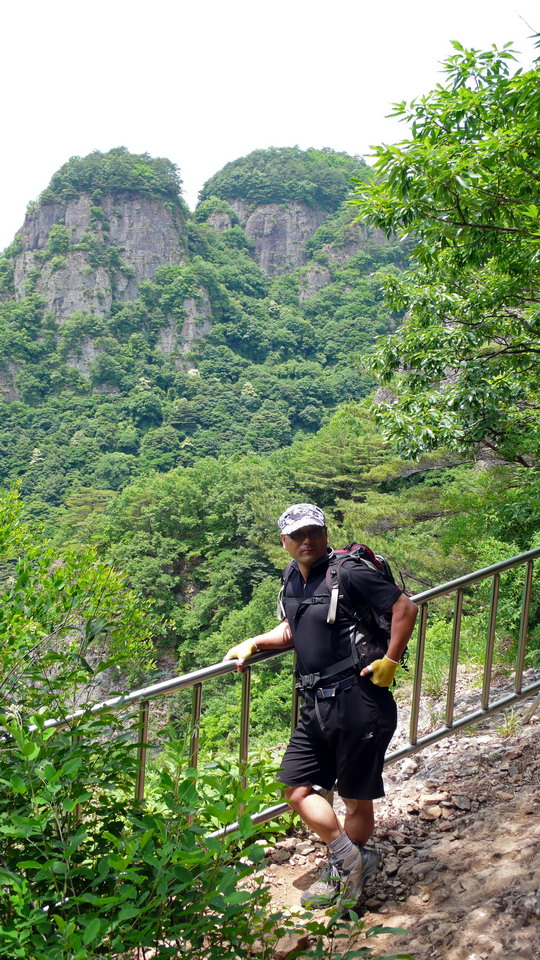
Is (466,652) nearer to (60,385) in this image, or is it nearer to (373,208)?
(373,208)

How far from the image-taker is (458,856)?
2389 millimetres

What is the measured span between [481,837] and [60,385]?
291 ft

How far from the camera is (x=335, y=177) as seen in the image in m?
133

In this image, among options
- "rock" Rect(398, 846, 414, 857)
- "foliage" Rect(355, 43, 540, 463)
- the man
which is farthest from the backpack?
"foliage" Rect(355, 43, 540, 463)

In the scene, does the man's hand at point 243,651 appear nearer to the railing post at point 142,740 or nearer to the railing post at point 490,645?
the railing post at point 142,740

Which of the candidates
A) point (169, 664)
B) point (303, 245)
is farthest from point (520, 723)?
point (303, 245)

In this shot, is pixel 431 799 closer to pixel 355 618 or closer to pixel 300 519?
pixel 355 618

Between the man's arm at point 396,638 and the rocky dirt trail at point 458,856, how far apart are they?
60cm

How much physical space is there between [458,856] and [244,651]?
0.88m

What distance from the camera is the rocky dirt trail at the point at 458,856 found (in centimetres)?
192

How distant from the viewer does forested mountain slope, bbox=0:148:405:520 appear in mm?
77438

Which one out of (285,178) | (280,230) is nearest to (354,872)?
(280,230)

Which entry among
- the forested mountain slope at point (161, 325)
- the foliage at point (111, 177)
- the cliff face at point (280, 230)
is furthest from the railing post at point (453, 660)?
the cliff face at point (280, 230)

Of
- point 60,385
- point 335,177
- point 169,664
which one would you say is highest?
point 335,177
